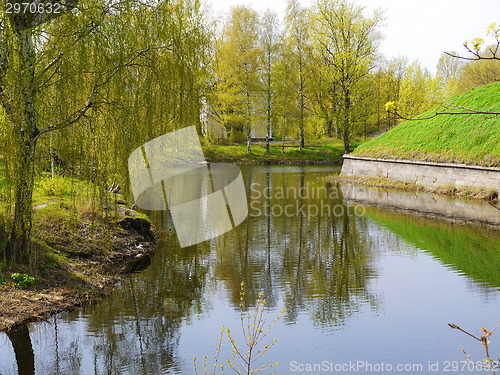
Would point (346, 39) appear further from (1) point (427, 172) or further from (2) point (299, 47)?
(1) point (427, 172)

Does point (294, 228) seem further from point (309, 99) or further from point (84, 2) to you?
point (309, 99)

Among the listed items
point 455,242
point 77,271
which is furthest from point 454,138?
point 77,271

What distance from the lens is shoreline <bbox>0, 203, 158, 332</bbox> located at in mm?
6902

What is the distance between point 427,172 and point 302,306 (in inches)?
583

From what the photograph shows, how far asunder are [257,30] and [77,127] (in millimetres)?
28972

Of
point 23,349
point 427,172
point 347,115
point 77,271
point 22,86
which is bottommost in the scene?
point 23,349

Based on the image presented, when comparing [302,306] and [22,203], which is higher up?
[22,203]

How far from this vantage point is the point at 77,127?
780 cm

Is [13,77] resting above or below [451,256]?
above

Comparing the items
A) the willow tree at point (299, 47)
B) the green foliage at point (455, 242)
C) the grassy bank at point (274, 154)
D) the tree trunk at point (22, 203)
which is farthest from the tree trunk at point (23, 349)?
the willow tree at point (299, 47)

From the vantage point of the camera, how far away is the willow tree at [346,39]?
32156mm

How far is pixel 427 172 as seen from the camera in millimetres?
20688

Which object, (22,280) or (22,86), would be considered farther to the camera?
(22,280)

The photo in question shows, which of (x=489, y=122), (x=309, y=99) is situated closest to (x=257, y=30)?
(x=309, y=99)
